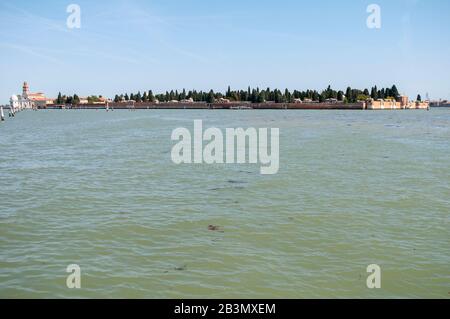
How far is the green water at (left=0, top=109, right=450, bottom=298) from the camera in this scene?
733cm

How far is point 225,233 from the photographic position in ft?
32.3

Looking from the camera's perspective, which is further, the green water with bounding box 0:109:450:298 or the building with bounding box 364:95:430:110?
the building with bounding box 364:95:430:110

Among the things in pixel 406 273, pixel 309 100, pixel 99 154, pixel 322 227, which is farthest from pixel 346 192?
pixel 309 100

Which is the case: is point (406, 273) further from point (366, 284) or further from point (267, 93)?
point (267, 93)

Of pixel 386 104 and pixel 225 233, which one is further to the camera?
pixel 386 104

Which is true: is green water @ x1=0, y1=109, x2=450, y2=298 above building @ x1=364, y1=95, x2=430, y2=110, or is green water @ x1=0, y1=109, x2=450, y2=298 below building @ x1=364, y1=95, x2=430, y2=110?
below

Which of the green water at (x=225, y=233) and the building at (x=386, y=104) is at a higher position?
the building at (x=386, y=104)

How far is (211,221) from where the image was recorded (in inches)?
424

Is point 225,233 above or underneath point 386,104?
underneath

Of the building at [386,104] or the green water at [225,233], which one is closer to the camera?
the green water at [225,233]

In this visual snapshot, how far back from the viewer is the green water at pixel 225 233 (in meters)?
7.33
